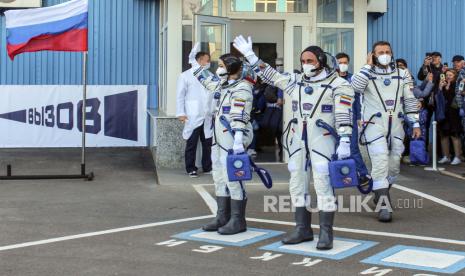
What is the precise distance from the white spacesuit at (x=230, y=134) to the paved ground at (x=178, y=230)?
31 centimetres

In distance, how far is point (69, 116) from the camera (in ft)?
51.9

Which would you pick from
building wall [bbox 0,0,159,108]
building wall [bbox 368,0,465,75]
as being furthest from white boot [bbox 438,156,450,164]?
building wall [bbox 0,0,159,108]

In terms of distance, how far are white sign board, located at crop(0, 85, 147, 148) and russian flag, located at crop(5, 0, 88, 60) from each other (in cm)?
414

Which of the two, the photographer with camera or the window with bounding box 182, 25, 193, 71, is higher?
the window with bounding box 182, 25, 193, 71

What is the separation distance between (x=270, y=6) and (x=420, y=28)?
185 inches

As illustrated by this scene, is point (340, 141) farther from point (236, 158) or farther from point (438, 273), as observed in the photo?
point (438, 273)

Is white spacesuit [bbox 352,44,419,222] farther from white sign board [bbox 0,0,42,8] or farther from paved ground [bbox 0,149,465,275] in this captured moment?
white sign board [bbox 0,0,42,8]

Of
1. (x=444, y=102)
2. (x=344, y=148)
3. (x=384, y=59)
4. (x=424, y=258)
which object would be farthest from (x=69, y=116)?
(x=424, y=258)

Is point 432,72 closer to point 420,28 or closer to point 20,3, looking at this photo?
point 420,28

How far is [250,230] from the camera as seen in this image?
7.71 metres

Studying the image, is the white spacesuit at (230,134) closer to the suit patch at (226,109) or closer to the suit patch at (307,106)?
the suit patch at (226,109)

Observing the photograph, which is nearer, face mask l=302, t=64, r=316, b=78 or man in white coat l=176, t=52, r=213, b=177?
face mask l=302, t=64, r=316, b=78

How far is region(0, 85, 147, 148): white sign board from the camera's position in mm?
15742

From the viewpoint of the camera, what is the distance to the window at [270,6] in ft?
43.0
